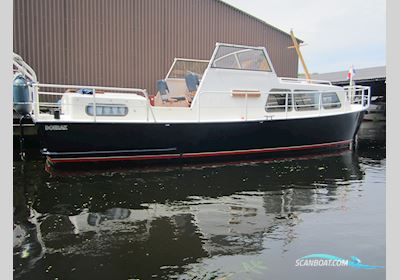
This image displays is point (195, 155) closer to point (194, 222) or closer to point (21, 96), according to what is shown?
point (194, 222)

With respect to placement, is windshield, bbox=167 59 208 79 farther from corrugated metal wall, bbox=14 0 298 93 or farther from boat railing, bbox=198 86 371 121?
corrugated metal wall, bbox=14 0 298 93

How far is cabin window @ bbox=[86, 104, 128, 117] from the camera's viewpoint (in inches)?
291

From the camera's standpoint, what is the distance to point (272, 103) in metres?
9.21

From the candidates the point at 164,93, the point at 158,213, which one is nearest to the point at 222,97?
the point at 164,93

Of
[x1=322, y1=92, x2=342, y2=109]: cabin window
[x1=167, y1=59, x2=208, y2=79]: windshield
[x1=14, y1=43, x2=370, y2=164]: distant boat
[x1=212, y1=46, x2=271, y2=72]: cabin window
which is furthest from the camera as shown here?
[x1=322, y1=92, x2=342, y2=109]: cabin window

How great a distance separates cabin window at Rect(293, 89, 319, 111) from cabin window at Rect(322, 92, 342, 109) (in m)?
0.31

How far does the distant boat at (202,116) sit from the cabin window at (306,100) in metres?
0.03

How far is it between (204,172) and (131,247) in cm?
396

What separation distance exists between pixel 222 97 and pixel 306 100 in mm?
2738

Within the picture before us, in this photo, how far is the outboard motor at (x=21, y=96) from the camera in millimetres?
7652

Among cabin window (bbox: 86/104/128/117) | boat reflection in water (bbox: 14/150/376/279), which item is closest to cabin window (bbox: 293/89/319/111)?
boat reflection in water (bbox: 14/150/376/279)

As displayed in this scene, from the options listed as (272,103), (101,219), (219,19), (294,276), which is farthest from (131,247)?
(219,19)

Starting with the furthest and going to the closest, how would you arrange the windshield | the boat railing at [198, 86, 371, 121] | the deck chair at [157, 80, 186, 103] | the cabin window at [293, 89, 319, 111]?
the windshield
the cabin window at [293, 89, 319, 111]
the deck chair at [157, 80, 186, 103]
the boat railing at [198, 86, 371, 121]

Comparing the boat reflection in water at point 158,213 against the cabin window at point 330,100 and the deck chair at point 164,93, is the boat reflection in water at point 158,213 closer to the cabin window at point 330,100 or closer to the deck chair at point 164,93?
the deck chair at point 164,93
